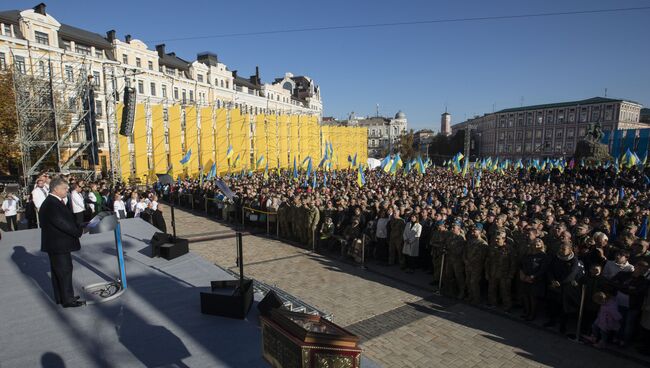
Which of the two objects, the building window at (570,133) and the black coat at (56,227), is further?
the building window at (570,133)

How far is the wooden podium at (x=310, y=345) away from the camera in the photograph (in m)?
2.68

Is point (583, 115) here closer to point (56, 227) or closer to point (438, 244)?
point (438, 244)

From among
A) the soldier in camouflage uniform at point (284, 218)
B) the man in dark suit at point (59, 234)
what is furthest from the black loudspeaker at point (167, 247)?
the soldier in camouflage uniform at point (284, 218)

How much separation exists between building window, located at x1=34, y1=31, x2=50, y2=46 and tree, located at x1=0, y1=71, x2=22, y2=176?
893cm

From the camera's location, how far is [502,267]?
7680 mm

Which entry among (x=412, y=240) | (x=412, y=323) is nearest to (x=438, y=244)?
(x=412, y=240)


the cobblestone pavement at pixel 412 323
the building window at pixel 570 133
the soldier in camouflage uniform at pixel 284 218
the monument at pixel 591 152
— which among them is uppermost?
the building window at pixel 570 133

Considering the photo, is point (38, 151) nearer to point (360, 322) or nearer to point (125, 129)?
point (125, 129)

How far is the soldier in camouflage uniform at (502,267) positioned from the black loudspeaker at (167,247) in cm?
723

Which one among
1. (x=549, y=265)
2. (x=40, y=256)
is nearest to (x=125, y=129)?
(x=40, y=256)

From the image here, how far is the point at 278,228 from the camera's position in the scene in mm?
15039

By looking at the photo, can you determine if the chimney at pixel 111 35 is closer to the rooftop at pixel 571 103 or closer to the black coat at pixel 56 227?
the black coat at pixel 56 227

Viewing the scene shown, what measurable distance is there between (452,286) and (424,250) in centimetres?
184

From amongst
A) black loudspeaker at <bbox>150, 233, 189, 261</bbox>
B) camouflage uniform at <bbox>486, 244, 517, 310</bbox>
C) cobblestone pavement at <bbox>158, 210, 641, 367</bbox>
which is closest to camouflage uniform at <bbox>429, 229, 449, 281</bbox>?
cobblestone pavement at <bbox>158, 210, 641, 367</bbox>
